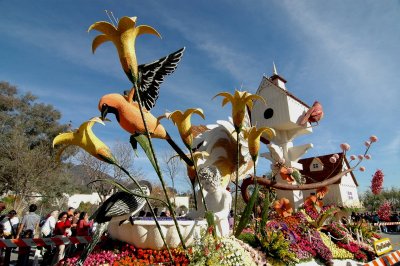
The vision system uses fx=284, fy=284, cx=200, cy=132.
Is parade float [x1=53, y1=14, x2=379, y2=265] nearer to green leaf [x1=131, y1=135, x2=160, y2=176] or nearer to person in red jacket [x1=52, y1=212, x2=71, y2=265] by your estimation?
green leaf [x1=131, y1=135, x2=160, y2=176]

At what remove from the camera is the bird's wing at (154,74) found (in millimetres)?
5137

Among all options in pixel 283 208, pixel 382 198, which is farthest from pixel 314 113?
pixel 382 198

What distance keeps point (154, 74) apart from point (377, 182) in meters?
8.51

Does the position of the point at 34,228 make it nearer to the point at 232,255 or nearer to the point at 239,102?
the point at 232,255

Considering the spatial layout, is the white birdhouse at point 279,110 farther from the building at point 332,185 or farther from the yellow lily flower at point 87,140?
the yellow lily flower at point 87,140

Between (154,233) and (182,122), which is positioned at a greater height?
(182,122)

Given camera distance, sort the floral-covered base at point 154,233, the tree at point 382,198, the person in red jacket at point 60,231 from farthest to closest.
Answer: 1. the tree at point 382,198
2. the person in red jacket at point 60,231
3. the floral-covered base at point 154,233

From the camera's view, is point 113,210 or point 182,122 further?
point 182,122

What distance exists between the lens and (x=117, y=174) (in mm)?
21094

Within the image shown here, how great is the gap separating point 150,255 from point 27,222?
507 centimetres

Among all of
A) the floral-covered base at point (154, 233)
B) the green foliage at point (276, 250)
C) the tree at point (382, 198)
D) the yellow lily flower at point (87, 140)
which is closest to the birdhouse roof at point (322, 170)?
the green foliage at point (276, 250)

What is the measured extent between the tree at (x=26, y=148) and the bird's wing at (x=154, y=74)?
19.1 meters

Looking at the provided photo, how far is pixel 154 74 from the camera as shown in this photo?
5.29 m

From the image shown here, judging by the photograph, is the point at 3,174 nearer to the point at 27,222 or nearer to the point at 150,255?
the point at 27,222
